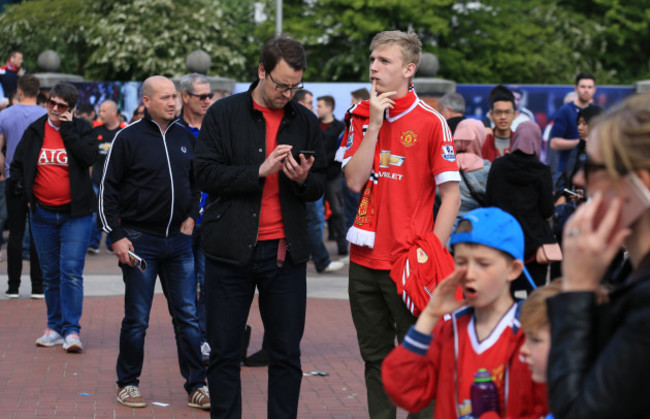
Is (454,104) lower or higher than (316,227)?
higher

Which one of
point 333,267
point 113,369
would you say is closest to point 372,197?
point 113,369

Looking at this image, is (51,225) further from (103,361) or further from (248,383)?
(248,383)

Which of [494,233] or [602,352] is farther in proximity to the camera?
A: [494,233]

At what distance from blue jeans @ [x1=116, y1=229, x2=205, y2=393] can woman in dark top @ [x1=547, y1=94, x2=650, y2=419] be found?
4.41 metres

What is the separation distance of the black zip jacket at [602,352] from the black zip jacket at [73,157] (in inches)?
248

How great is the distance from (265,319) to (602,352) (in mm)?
3224

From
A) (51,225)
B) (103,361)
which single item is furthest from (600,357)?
(51,225)

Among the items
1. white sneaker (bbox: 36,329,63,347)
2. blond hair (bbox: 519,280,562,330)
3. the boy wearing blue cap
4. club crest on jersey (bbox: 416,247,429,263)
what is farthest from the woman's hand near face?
white sneaker (bbox: 36,329,63,347)

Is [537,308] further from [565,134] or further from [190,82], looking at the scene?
[565,134]

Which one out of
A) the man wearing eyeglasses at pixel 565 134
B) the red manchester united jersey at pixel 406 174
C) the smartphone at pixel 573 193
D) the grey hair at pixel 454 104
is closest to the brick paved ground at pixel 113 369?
the red manchester united jersey at pixel 406 174

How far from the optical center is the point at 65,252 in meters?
8.02

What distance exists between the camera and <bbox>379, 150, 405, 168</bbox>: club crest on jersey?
16.0 feet

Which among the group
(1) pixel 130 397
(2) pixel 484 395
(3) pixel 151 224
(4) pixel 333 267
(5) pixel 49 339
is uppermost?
(2) pixel 484 395

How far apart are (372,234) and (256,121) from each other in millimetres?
822
